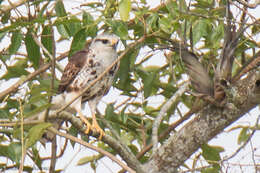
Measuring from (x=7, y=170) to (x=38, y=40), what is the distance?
998 mm

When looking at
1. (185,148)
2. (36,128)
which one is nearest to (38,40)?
(36,128)

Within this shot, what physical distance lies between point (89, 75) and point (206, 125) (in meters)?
1.29

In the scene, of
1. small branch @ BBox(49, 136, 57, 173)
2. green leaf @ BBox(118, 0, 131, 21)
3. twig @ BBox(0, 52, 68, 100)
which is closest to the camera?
green leaf @ BBox(118, 0, 131, 21)

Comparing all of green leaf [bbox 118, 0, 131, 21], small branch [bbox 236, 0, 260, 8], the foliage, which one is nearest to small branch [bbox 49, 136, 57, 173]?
the foliage

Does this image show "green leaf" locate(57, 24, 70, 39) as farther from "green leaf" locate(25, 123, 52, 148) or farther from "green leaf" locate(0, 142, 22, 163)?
"green leaf" locate(25, 123, 52, 148)

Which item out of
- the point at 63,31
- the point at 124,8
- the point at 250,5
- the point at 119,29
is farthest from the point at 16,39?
the point at 250,5

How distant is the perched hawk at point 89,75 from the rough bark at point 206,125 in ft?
3.01

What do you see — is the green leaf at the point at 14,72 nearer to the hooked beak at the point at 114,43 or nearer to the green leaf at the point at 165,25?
the hooked beak at the point at 114,43

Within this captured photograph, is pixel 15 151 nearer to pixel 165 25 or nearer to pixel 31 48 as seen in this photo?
pixel 31 48

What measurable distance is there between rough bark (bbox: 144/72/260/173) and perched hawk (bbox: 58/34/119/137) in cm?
92

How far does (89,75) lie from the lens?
4.27 meters

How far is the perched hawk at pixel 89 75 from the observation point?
4242mm

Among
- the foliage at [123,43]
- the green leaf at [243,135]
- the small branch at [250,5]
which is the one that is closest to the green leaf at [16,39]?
the foliage at [123,43]

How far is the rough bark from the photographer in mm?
3283
